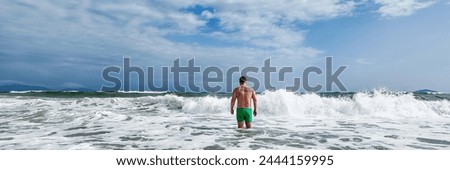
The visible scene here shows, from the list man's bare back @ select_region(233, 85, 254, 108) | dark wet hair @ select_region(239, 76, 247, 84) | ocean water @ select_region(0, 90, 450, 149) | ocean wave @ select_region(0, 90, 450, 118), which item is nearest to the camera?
ocean water @ select_region(0, 90, 450, 149)

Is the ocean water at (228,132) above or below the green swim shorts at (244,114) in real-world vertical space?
below

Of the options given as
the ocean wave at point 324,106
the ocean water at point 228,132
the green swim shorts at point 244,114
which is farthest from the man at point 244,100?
the ocean wave at point 324,106

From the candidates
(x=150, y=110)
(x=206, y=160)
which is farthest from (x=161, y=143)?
(x=150, y=110)

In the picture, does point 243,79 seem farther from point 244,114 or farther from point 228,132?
point 228,132

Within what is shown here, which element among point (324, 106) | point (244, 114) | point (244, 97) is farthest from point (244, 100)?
point (324, 106)

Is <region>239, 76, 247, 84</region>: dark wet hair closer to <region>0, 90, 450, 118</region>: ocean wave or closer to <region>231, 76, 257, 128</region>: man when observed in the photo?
<region>231, 76, 257, 128</region>: man

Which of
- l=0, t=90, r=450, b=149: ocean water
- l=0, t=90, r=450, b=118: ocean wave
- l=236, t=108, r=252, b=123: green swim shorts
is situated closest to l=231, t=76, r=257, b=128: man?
l=236, t=108, r=252, b=123: green swim shorts

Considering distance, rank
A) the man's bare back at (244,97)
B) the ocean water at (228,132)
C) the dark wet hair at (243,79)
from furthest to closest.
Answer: the dark wet hair at (243,79) < the man's bare back at (244,97) < the ocean water at (228,132)

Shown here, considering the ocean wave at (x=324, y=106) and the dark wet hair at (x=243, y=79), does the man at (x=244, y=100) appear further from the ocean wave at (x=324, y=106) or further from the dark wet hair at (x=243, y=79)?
the ocean wave at (x=324, y=106)

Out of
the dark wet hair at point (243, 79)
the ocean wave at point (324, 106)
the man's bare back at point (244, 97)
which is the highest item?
the dark wet hair at point (243, 79)

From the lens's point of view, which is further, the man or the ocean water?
the man

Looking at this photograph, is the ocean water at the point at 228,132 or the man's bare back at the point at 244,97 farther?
the man's bare back at the point at 244,97

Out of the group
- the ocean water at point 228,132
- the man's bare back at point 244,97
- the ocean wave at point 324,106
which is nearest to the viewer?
the ocean water at point 228,132

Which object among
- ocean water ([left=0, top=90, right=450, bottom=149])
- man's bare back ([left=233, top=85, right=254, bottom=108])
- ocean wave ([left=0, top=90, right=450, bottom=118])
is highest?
man's bare back ([left=233, top=85, right=254, bottom=108])
